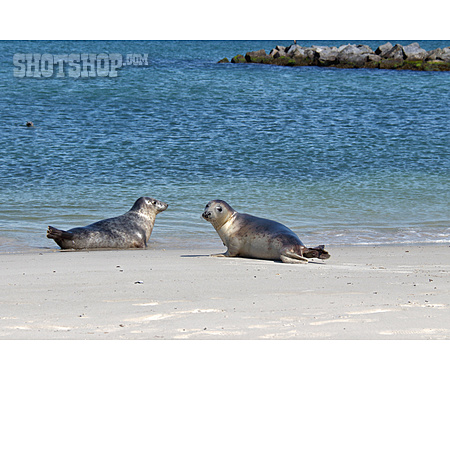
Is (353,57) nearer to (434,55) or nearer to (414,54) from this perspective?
(414,54)

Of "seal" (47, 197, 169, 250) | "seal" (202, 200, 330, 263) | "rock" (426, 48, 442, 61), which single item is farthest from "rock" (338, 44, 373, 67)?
"seal" (202, 200, 330, 263)

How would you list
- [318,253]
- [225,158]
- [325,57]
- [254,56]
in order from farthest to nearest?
[254,56] < [325,57] < [225,158] < [318,253]

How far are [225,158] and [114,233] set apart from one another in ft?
27.4

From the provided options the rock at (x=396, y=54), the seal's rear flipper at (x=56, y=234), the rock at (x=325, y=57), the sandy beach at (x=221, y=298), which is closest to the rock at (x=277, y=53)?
the rock at (x=325, y=57)

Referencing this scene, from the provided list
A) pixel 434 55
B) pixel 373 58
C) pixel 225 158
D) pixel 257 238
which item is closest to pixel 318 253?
pixel 257 238

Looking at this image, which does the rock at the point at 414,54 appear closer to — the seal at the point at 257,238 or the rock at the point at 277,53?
the rock at the point at 277,53

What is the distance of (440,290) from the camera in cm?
509

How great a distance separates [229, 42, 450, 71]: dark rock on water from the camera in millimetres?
45188

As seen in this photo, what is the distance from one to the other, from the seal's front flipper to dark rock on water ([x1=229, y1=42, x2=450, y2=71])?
41.0m

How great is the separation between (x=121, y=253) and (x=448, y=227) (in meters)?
5.08

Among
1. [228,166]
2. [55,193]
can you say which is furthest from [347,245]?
[228,166]

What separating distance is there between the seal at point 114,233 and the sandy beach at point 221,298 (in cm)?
81

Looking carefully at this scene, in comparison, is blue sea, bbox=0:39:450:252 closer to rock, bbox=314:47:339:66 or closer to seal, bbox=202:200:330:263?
seal, bbox=202:200:330:263

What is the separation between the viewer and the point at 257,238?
7.03 m
